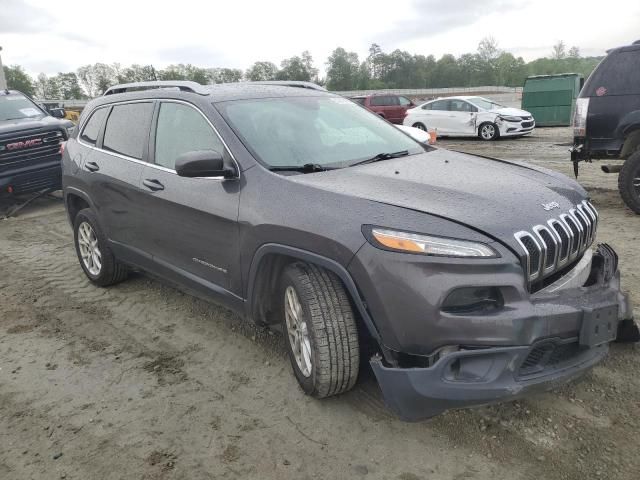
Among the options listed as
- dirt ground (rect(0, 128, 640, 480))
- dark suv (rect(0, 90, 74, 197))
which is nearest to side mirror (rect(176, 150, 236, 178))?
dirt ground (rect(0, 128, 640, 480))

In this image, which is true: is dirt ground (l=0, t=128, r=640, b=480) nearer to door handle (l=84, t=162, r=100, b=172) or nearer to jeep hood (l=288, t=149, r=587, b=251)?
jeep hood (l=288, t=149, r=587, b=251)

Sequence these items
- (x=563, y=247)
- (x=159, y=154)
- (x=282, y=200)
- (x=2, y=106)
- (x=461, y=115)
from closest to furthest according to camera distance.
Answer: (x=563, y=247) → (x=282, y=200) → (x=159, y=154) → (x=2, y=106) → (x=461, y=115)

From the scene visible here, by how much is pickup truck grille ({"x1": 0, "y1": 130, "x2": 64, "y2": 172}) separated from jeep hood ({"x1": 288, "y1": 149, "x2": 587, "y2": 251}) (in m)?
7.40

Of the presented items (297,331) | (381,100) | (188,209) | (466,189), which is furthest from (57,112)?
(381,100)

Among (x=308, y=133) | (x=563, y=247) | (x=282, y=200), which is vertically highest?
(x=308, y=133)

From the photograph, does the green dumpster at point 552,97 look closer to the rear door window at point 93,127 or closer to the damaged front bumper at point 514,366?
the rear door window at point 93,127

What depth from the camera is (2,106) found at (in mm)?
9625

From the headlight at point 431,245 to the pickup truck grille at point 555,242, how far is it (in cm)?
21

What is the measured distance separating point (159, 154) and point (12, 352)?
1.75m

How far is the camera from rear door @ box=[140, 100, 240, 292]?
125 inches

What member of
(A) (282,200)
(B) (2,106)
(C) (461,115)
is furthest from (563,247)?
(C) (461,115)

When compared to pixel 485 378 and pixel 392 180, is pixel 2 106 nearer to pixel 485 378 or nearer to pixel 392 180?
pixel 392 180

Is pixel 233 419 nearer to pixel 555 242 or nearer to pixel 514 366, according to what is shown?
pixel 514 366

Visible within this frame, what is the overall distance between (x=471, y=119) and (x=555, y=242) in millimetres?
15028
